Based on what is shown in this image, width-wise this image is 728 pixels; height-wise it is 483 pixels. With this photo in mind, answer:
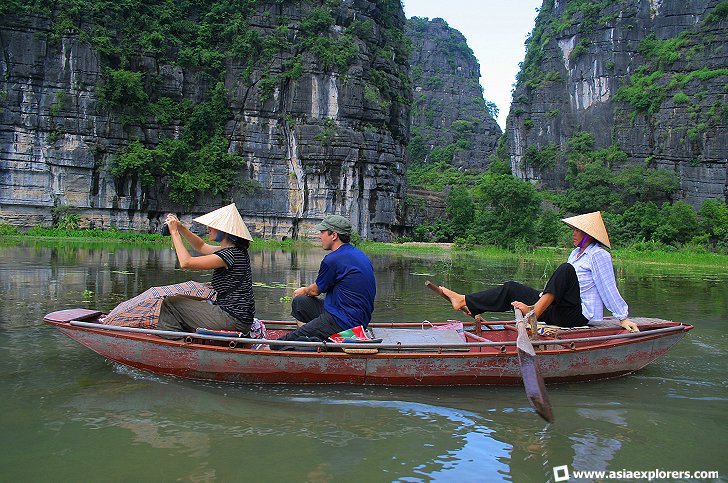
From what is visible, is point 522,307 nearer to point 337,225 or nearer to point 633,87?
point 337,225

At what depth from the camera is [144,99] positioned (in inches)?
1577

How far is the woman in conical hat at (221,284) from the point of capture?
5828 millimetres

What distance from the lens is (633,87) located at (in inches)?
2109

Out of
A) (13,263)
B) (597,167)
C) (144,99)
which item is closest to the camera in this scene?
(13,263)

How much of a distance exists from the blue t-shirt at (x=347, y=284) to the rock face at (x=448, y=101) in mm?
73175

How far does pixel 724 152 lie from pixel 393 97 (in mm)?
26545

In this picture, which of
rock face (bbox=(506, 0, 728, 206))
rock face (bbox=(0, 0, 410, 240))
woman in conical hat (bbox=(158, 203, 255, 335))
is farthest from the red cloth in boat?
rock face (bbox=(506, 0, 728, 206))

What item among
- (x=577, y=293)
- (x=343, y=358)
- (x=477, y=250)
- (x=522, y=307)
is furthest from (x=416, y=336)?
(x=477, y=250)

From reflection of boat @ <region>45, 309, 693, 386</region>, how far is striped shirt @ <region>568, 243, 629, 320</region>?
38cm

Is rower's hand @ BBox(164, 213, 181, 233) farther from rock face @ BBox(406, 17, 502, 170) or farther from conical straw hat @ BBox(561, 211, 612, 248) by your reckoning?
rock face @ BBox(406, 17, 502, 170)

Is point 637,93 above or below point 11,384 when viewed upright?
above

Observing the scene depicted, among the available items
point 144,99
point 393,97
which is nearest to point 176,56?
point 144,99

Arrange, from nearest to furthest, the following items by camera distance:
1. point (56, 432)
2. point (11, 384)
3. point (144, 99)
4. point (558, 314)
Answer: point (56, 432), point (11, 384), point (558, 314), point (144, 99)

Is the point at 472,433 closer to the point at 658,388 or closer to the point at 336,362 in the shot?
the point at 336,362
